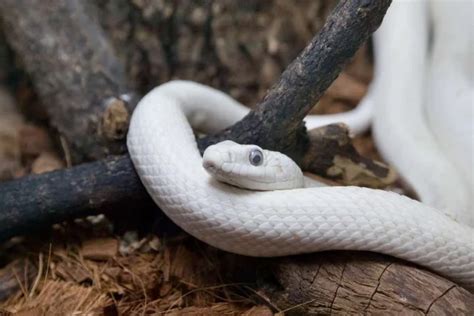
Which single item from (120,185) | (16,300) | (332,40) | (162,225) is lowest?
(16,300)

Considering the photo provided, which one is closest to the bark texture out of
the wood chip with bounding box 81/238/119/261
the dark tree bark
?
the wood chip with bounding box 81/238/119/261

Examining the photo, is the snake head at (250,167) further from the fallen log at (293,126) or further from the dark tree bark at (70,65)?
the dark tree bark at (70,65)

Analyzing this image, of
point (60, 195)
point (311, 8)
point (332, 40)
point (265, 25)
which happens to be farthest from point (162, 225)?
point (311, 8)

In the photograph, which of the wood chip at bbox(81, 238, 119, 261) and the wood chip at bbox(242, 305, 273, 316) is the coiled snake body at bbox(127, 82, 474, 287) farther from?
the wood chip at bbox(81, 238, 119, 261)

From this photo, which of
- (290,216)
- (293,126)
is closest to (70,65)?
(293,126)

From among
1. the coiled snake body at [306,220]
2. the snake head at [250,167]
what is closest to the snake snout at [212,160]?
the snake head at [250,167]

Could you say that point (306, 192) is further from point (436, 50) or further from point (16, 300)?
point (436, 50)
